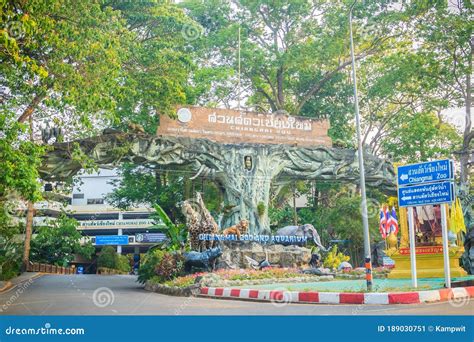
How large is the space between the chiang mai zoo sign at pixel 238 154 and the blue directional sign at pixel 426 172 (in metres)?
8.48

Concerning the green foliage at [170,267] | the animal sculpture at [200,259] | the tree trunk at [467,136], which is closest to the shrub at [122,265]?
the green foliage at [170,267]

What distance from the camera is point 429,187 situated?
10.6 metres

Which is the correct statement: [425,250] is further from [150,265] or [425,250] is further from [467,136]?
[150,265]

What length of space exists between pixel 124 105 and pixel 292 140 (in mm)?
6641

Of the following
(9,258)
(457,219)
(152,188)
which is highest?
(152,188)

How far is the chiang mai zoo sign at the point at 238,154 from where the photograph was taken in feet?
56.0

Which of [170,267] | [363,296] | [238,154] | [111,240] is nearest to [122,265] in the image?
[111,240]

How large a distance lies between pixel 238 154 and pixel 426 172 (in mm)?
9348

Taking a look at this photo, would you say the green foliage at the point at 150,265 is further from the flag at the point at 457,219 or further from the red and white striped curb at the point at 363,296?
the flag at the point at 457,219

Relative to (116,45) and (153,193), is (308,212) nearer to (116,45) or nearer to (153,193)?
(153,193)

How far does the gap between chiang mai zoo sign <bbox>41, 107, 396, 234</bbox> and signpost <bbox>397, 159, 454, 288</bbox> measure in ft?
27.9
